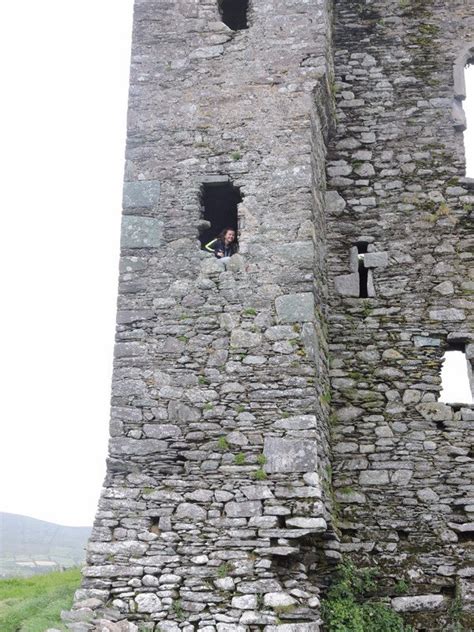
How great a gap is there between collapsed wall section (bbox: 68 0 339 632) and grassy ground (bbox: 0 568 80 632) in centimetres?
44

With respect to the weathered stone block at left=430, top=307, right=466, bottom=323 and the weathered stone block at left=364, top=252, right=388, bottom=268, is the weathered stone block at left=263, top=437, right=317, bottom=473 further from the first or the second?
the weathered stone block at left=364, top=252, right=388, bottom=268

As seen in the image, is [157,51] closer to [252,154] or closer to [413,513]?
[252,154]

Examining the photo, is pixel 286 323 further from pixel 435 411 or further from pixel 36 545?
pixel 36 545

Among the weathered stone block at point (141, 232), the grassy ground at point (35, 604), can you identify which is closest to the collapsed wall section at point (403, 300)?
the weathered stone block at point (141, 232)

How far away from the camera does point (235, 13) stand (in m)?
9.71

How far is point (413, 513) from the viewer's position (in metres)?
8.48

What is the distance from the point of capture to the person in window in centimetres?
852

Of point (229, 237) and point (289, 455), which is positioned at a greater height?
point (229, 237)

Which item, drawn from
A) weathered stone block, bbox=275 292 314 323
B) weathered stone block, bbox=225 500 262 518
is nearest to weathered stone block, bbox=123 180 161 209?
weathered stone block, bbox=275 292 314 323

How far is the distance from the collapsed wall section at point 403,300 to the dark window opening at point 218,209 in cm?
124

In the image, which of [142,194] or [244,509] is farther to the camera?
[142,194]

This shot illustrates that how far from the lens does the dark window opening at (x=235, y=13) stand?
9.61 metres

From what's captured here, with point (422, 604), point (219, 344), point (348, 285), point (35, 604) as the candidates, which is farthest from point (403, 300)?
point (35, 604)

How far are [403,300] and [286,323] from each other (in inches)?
75.8
